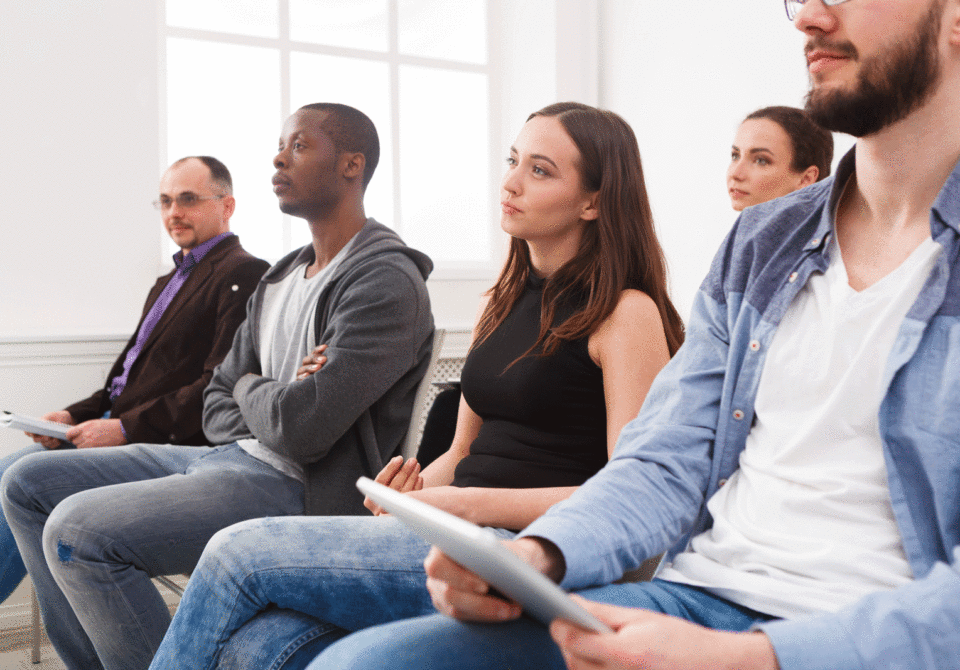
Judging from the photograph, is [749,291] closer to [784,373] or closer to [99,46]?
[784,373]

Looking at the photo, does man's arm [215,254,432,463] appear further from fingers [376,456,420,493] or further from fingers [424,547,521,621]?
fingers [424,547,521,621]

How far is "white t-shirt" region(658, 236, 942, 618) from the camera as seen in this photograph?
0.83 m

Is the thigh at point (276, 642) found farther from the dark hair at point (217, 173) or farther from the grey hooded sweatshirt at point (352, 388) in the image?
the dark hair at point (217, 173)

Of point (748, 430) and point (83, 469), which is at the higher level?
point (748, 430)

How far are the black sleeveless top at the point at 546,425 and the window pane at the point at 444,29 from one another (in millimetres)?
2915

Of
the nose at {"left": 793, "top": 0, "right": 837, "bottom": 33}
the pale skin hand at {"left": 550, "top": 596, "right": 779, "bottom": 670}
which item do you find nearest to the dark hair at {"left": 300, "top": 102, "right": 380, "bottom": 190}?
the nose at {"left": 793, "top": 0, "right": 837, "bottom": 33}

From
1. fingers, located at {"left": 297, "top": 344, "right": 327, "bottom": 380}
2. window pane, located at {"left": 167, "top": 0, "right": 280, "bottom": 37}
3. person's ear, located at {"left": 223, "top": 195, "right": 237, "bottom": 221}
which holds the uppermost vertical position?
window pane, located at {"left": 167, "top": 0, "right": 280, "bottom": 37}

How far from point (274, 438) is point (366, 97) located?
8.09 feet

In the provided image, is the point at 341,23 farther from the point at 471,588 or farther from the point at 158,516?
the point at 471,588

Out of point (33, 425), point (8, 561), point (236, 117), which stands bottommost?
point (8, 561)

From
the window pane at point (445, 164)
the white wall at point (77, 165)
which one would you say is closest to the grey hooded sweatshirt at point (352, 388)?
the white wall at point (77, 165)

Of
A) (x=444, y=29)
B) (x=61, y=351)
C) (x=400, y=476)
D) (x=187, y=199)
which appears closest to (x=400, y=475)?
(x=400, y=476)

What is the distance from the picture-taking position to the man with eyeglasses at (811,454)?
28.2 inches

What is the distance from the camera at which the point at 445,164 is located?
4.04m
